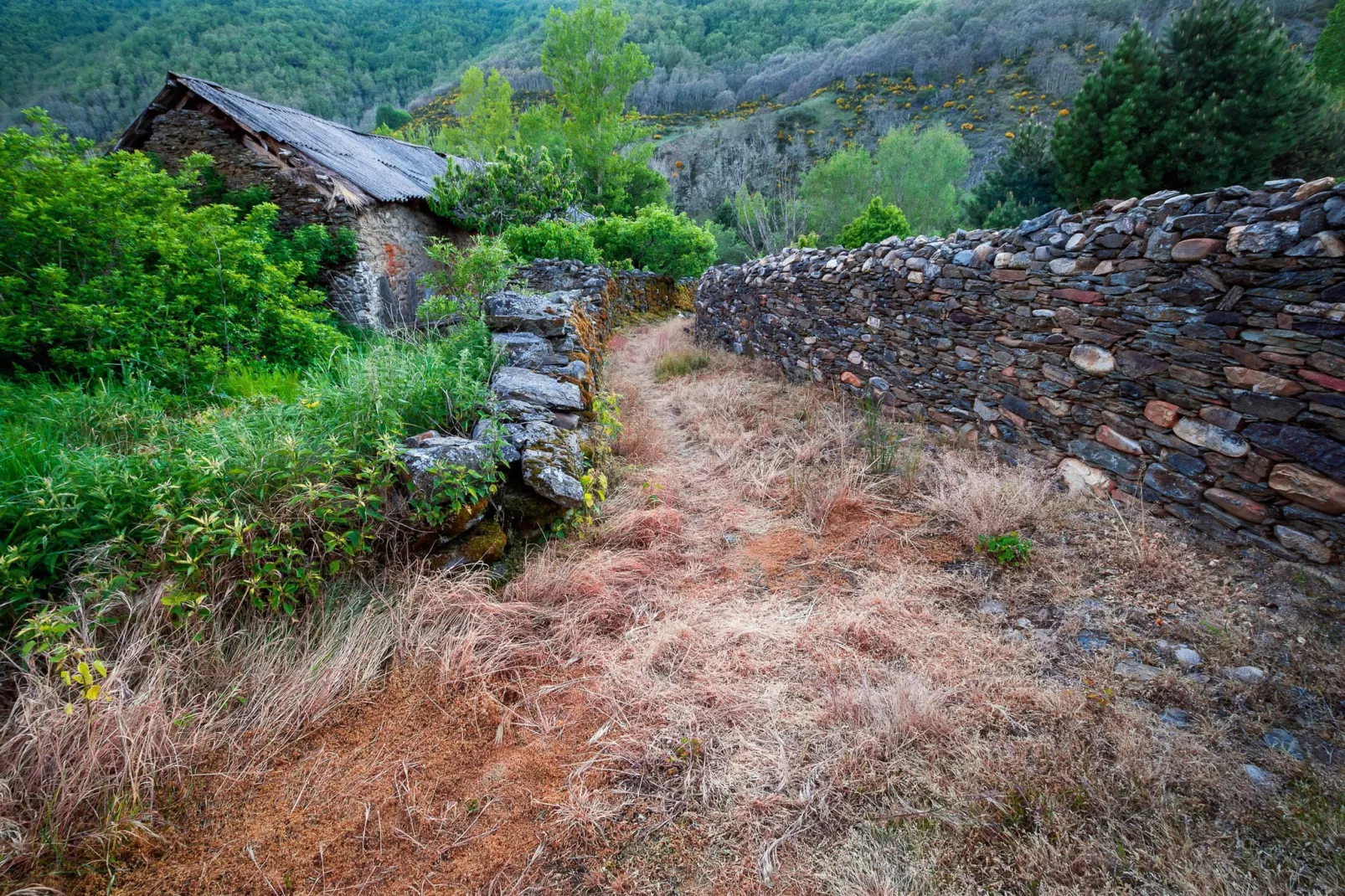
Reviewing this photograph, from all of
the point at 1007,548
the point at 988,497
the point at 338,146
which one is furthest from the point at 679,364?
the point at 338,146

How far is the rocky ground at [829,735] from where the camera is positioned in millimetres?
1577

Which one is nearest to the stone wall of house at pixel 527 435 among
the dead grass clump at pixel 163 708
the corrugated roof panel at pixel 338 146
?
the dead grass clump at pixel 163 708

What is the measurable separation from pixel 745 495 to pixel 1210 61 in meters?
13.3

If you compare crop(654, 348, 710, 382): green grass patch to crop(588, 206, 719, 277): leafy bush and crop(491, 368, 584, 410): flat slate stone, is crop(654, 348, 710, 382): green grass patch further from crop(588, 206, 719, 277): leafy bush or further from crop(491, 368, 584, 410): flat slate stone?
crop(588, 206, 719, 277): leafy bush

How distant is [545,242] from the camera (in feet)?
40.9

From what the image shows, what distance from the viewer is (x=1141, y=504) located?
3299mm

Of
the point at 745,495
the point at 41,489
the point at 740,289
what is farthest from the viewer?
the point at 740,289

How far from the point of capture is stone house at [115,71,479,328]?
1048 centimetres

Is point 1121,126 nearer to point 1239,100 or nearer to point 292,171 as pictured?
point 1239,100

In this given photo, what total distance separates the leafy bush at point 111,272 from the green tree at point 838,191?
18.0m

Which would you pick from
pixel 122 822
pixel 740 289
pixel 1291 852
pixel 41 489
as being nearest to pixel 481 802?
pixel 122 822

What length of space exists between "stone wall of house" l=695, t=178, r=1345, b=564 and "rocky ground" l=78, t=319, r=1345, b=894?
1.17 ft

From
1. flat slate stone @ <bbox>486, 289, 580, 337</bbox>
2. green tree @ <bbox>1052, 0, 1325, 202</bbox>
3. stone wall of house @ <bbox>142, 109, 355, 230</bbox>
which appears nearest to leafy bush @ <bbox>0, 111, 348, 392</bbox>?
flat slate stone @ <bbox>486, 289, 580, 337</bbox>

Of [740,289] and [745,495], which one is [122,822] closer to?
[745,495]
